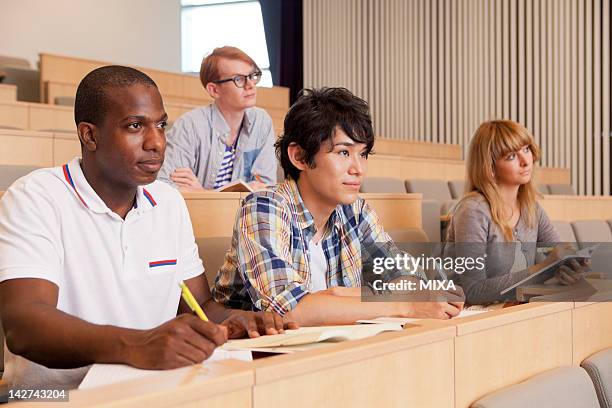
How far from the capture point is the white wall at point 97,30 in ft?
23.2

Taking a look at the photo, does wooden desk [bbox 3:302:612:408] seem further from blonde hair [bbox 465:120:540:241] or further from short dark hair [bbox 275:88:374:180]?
blonde hair [bbox 465:120:540:241]

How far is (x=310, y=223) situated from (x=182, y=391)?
927 mm

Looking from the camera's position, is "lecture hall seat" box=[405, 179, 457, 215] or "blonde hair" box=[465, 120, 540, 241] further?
"lecture hall seat" box=[405, 179, 457, 215]

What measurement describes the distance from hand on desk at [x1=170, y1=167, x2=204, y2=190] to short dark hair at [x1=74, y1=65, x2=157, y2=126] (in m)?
1.19

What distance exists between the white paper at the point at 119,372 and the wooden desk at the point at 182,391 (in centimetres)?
3

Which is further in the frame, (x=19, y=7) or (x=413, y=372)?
(x=19, y=7)

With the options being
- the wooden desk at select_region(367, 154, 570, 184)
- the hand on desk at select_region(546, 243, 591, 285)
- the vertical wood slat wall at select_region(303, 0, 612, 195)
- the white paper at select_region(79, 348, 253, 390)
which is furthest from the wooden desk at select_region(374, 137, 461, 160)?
the white paper at select_region(79, 348, 253, 390)

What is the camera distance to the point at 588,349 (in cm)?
157

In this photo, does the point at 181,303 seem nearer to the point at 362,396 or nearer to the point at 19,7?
the point at 362,396

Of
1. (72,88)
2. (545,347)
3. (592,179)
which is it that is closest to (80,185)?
(545,347)

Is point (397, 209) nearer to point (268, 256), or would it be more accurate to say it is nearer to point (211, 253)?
point (211, 253)

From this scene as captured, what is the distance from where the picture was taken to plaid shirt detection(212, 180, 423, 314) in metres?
1.55

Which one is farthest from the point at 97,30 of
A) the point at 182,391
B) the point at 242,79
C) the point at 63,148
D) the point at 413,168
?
the point at 182,391

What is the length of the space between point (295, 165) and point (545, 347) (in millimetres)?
648
